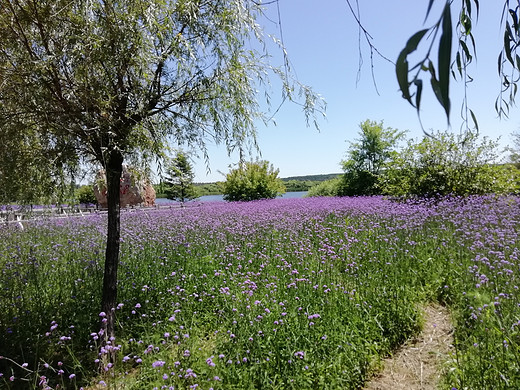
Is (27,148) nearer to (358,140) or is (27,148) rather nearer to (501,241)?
(501,241)

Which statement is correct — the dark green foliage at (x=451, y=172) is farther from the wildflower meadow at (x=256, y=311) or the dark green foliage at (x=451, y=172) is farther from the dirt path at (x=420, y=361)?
the dirt path at (x=420, y=361)

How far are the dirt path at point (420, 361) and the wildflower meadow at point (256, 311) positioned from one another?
0.39ft

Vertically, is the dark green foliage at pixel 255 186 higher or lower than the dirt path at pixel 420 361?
higher

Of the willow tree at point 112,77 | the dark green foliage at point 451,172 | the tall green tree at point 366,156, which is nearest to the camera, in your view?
the willow tree at point 112,77

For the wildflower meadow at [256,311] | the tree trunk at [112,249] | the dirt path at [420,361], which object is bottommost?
the dirt path at [420,361]

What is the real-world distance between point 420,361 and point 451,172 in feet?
35.1

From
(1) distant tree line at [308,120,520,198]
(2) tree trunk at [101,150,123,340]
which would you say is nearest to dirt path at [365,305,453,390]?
(2) tree trunk at [101,150,123,340]

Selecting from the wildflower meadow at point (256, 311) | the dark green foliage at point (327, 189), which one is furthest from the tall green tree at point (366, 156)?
the wildflower meadow at point (256, 311)

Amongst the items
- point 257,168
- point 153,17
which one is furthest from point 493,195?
point 257,168

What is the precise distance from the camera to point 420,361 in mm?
3539

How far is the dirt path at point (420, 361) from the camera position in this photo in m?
3.23

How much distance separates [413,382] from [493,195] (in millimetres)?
10193

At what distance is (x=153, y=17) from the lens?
289cm

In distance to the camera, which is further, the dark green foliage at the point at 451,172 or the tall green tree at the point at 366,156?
the tall green tree at the point at 366,156
